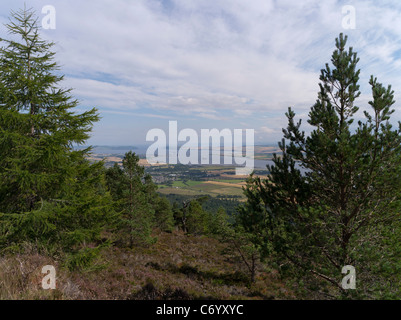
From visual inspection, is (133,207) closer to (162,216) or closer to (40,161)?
(40,161)

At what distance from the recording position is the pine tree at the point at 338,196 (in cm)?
488

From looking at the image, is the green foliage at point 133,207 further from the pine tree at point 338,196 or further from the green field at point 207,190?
the green field at point 207,190

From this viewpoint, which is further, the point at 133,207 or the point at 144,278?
the point at 133,207

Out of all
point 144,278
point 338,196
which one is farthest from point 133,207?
point 338,196

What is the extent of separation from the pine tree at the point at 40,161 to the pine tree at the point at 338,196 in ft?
22.0

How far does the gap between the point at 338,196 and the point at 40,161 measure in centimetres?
1018

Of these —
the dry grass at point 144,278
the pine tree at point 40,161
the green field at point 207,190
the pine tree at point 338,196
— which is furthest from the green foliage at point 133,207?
the green field at point 207,190

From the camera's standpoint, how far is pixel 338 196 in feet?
19.1

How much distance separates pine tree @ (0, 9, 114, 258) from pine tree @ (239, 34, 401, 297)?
263 inches

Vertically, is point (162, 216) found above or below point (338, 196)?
below

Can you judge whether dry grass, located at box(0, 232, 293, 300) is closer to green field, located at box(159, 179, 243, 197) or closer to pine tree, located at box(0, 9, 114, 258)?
pine tree, located at box(0, 9, 114, 258)

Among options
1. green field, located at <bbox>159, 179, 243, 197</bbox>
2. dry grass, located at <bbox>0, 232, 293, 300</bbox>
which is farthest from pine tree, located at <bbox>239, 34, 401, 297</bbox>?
green field, located at <bbox>159, 179, 243, 197</bbox>

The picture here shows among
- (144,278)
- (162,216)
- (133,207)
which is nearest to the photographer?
(144,278)

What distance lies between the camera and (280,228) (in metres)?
6.17
